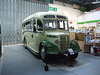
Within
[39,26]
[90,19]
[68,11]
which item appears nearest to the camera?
[39,26]

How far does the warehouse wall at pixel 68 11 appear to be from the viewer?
45.6ft

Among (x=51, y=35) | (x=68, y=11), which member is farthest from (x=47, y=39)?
(x=68, y=11)

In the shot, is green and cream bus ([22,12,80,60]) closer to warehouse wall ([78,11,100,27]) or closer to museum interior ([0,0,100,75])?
museum interior ([0,0,100,75])

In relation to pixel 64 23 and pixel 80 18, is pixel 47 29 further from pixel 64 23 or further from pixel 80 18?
pixel 80 18

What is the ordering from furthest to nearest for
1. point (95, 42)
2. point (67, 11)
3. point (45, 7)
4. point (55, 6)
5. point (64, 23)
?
point (67, 11)
point (55, 6)
point (45, 7)
point (95, 42)
point (64, 23)

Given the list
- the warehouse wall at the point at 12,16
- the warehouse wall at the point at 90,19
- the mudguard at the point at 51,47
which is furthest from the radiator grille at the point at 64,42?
the warehouse wall at the point at 90,19

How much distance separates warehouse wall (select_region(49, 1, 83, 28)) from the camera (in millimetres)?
13914

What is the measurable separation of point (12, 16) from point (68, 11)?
8045mm

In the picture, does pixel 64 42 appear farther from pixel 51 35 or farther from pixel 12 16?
pixel 12 16

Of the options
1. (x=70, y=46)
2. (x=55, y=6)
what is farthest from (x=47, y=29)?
(x=55, y=6)

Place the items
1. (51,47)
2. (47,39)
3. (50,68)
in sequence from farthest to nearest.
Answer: (47,39)
(51,47)
(50,68)

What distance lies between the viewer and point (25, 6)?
35.9 feet

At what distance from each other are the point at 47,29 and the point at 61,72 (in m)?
2.00

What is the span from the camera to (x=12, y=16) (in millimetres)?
10203
